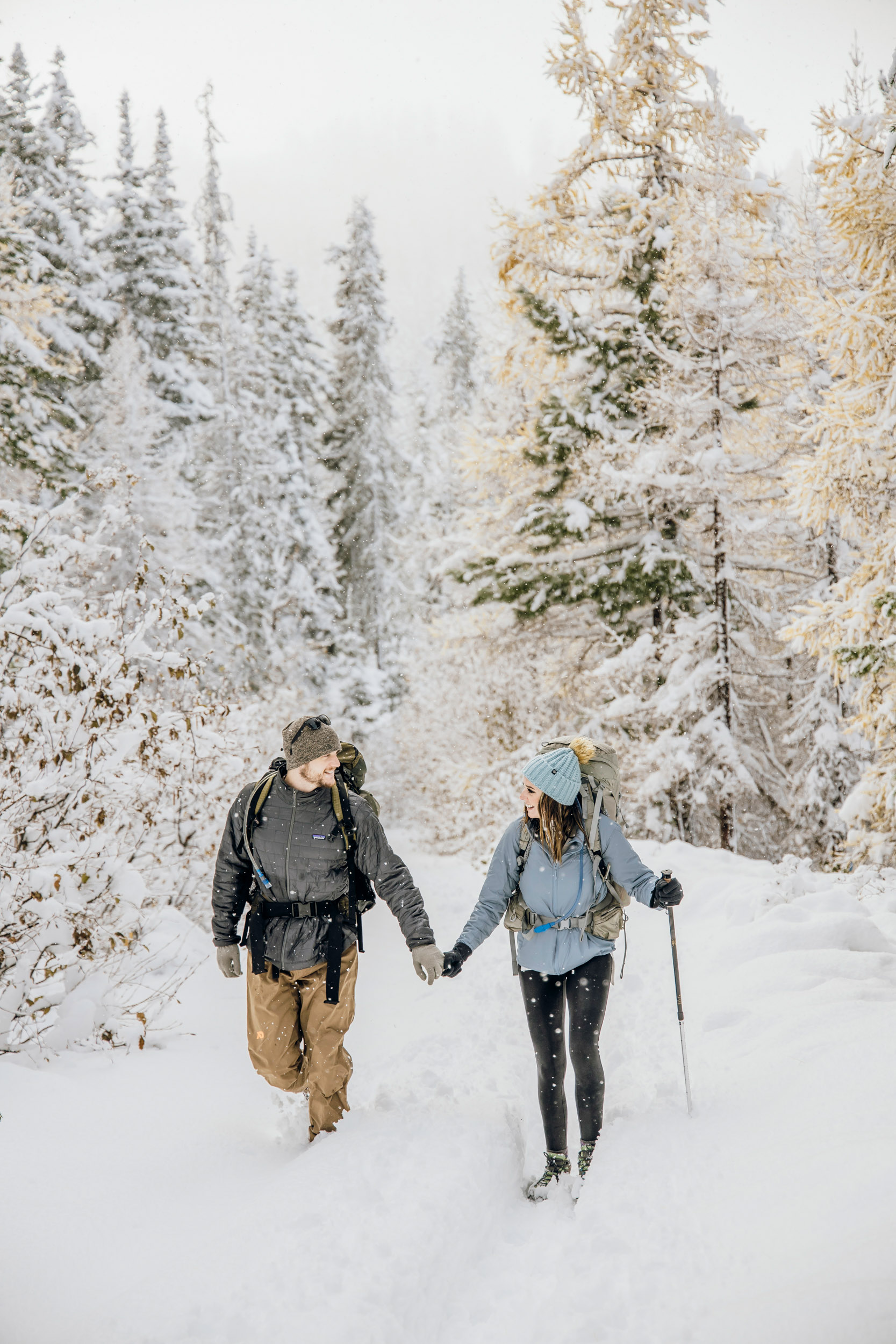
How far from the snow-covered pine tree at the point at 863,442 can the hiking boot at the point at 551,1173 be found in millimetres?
5089

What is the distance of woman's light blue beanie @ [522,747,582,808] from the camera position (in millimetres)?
3740

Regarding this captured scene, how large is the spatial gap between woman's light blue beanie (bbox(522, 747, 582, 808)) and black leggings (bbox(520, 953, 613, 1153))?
2.74 feet

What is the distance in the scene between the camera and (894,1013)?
4.36m

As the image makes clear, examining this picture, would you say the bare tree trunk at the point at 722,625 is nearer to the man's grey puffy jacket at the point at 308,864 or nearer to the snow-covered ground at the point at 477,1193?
the snow-covered ground at the point at 477,1193

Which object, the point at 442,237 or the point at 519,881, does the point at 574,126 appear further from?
the point at 442,237

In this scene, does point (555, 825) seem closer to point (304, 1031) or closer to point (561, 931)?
point (561, 931)

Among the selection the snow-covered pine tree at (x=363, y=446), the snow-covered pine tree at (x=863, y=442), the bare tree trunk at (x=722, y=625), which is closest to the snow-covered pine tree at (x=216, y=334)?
the snow-covered pine tree at (x=363, y=446)

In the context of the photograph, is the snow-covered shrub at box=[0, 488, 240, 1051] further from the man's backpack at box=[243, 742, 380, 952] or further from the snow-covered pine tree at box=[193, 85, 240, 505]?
the snow-covered pine tree at box=[193, 85, 240, 505]

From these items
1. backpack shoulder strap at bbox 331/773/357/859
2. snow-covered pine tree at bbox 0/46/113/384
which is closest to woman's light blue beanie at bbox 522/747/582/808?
backpack shoulder strap at bbox 331/773/357/859

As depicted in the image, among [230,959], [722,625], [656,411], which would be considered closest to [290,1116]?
[230,959]

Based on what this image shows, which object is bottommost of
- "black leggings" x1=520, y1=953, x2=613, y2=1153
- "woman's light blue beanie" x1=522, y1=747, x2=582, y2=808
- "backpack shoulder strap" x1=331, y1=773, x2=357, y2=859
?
"black leggings" x1=520, y1=953, x2=613, y2=1153

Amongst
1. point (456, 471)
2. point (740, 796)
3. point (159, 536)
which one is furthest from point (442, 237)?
point (740, 796)

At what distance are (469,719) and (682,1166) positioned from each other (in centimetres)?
1536

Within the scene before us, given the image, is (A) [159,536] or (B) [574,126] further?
(A) [159,536]
